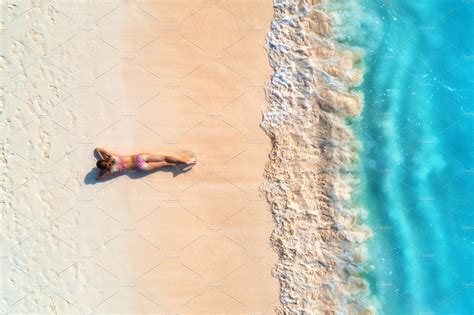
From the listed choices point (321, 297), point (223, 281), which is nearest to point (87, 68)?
point (223, 281)

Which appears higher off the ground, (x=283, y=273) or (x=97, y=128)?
(x=97, y=128)

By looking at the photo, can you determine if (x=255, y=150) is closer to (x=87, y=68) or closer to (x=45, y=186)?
(x=87, y=68)

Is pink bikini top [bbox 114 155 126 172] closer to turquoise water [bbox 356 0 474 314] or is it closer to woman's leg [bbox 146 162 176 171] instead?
woman's leg [bbox 146 162 176 171]

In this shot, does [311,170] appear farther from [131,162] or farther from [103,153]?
[103,153]

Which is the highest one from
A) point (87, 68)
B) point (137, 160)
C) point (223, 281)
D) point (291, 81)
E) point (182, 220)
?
point (291, 81)

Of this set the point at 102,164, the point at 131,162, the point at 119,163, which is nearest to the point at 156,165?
the point at 131,162

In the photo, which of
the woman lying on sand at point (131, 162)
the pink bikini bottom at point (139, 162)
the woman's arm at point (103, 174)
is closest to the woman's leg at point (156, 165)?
the woman lying on sand at point (131, 162)
